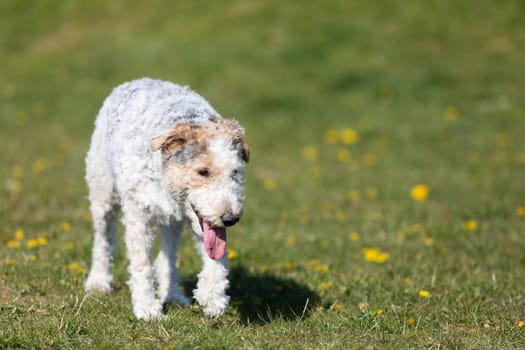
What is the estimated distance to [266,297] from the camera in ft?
22.7

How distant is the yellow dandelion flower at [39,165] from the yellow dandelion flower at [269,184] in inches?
159

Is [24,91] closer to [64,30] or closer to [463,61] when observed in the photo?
[64,30]

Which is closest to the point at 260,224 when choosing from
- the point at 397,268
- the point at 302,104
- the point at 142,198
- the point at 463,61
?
the point at 397,268

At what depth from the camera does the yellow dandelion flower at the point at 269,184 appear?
12.3m

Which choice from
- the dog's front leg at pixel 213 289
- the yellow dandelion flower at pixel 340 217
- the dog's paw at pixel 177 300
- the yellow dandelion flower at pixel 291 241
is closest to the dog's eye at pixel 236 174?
the dog's front leg at pixel 213 289

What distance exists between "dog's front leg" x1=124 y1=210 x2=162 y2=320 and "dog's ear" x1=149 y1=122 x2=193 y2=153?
2.83ft

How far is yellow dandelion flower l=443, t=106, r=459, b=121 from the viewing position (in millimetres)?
16234

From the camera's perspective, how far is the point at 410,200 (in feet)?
37.6

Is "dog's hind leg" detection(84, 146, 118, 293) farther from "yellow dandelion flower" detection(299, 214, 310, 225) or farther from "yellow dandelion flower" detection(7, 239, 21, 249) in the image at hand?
"yellow dandelion flower" detection(299, 214, 310, 225)

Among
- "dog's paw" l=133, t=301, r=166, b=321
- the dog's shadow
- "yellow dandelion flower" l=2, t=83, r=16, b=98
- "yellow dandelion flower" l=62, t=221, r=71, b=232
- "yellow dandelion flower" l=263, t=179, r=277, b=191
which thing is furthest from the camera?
"yellow dandelion flower" l=2, t=83, r=16, b=98

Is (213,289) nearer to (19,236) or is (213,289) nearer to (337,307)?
(337,307)

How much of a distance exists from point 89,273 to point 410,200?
5995 mm

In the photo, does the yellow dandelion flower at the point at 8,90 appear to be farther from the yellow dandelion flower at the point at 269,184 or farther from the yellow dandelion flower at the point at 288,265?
the yellow dandelion flower at the point at 288,265

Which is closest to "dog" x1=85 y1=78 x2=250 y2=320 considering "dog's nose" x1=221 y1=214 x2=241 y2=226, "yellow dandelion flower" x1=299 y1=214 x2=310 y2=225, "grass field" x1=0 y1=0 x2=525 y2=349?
"dog's nose" x1=221 y1=214 x2=241 y2=226
